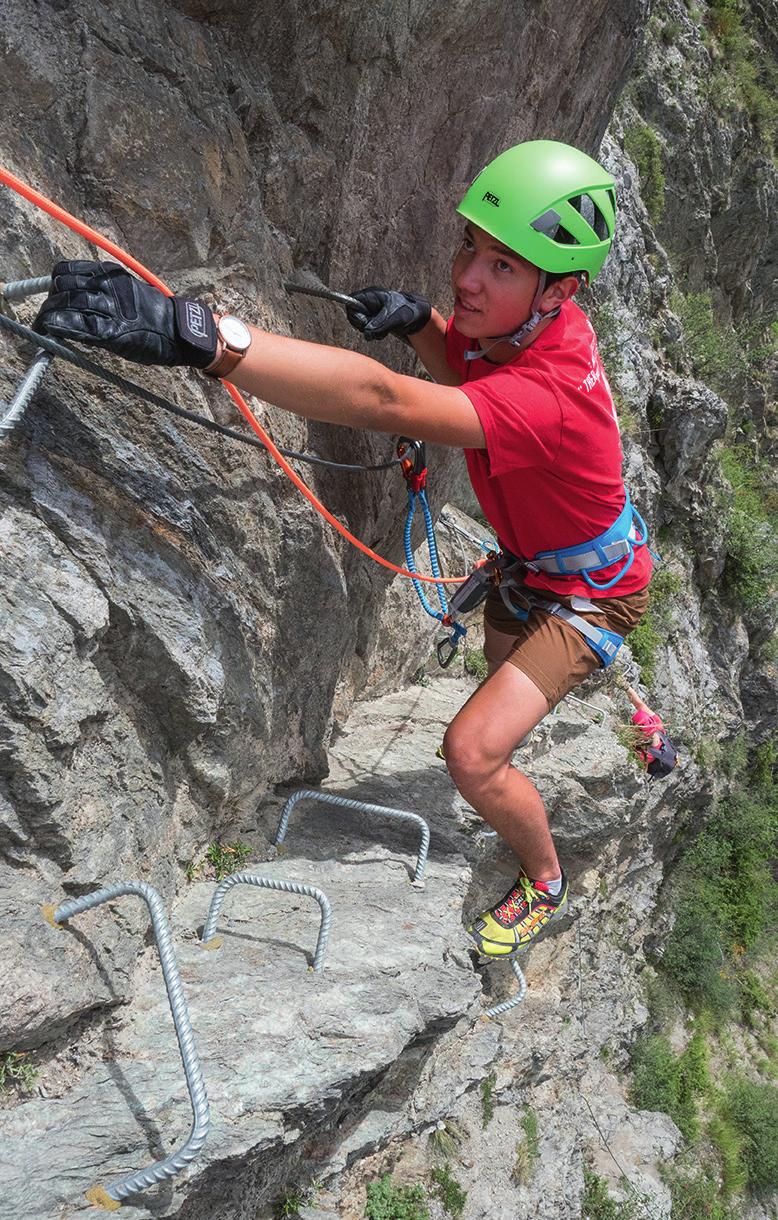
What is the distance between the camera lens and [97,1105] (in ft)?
7.32

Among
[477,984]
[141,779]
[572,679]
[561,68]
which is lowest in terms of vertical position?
[477,984]

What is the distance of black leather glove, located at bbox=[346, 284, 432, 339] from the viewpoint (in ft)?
10.4

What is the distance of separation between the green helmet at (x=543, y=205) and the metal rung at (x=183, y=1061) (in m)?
2.46

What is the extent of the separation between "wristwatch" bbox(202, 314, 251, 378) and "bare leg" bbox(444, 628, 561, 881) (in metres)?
1.70

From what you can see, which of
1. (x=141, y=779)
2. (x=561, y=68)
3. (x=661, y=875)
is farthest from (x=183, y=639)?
(x=661, y=875)

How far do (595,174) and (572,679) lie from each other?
78.0 inches

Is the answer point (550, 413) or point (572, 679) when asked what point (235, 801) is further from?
point (550, 413)

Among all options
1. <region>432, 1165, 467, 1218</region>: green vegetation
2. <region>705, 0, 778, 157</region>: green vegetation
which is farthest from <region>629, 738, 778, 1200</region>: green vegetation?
<region>705, 0, 778, 157</region>: green vegetation

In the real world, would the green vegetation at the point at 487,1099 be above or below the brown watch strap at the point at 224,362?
below

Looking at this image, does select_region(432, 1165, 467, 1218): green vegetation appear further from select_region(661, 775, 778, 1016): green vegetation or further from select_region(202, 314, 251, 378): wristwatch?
select_region(661, 775, 778, 1016): green vegetation

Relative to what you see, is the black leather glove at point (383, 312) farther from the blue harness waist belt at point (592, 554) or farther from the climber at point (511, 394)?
the blue harness waist belt at point (592, 554)

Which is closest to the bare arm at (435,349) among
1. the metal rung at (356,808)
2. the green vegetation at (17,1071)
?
the metal rung at (356,808)

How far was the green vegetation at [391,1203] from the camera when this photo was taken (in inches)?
177

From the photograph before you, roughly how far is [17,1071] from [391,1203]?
327cm
